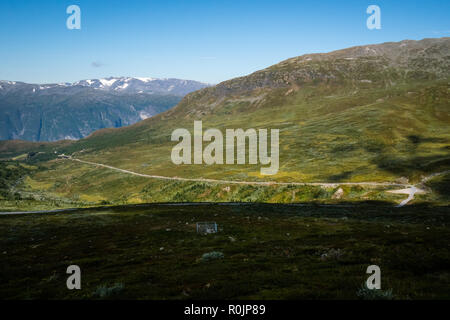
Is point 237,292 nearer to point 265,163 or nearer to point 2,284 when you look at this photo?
point 2,284

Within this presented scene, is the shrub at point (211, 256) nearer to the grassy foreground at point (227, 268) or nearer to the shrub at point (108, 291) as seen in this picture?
the grassy foreground at point (227, 268)

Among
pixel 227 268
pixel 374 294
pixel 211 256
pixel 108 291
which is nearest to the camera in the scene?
pixel 374 294

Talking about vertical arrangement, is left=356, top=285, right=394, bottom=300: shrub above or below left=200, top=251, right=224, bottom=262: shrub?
above

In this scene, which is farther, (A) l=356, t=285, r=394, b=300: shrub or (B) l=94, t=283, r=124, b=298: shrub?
(B) l=94, t=283, r=124, b=298: shrub

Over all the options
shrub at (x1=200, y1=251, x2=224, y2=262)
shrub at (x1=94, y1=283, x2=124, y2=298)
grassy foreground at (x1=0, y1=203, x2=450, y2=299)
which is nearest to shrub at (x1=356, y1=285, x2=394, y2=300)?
grassy foreground at (x1=0, y1=203, x2=450, y2=299)

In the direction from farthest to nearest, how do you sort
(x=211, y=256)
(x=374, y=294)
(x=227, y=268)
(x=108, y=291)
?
(x=211, y=256), (x=227, y=268), (x=108, y=291), (x=374, y=294)

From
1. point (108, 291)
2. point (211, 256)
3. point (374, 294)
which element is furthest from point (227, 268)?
point (374, 294)

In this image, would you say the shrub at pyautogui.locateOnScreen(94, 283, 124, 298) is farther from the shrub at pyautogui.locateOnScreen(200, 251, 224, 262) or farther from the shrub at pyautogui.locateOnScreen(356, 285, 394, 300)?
the shrub at pyautogui.locateOnScreen(356, 285, 394, 300)

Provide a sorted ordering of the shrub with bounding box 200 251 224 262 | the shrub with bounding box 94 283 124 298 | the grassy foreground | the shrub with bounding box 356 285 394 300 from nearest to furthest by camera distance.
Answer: the shrub with bounding box 356 285 394 300 → the grassy foreground → the shrub with bounding box 94 283 124 298 → the shrub with bounding box 200 251 224 262

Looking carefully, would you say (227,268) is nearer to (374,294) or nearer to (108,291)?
(108,291)

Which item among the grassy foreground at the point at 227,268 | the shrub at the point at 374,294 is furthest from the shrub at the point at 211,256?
the shrub at the point at 374,294

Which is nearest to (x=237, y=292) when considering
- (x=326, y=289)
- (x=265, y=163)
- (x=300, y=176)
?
(x=326, y=289)
